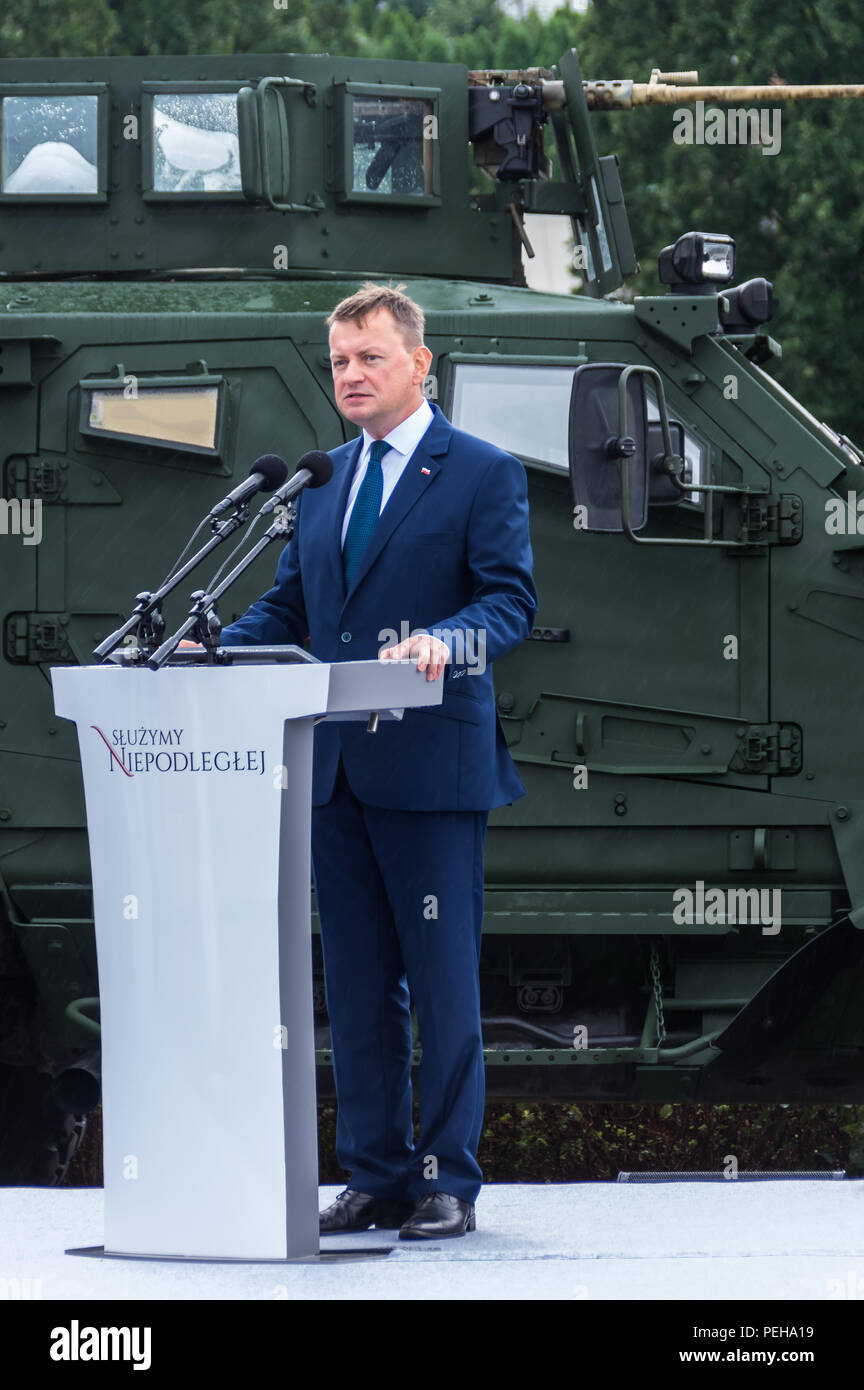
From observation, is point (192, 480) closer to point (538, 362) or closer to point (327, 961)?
point (538, 362)

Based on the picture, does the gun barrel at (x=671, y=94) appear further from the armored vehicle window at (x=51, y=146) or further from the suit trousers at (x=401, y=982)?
the suit trousers at (x=401, y=982)

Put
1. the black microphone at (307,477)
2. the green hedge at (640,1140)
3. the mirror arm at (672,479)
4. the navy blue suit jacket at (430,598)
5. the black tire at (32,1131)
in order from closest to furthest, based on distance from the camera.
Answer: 1. the black microphone at (307,477)
2. the navy blue suit jacket at (430,598)
3. the mirror arm at (672,479)
4. the black tire at (32,1131)
5. the green hedge at (640,1140)

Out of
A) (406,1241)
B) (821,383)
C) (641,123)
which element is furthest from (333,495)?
(641,123)

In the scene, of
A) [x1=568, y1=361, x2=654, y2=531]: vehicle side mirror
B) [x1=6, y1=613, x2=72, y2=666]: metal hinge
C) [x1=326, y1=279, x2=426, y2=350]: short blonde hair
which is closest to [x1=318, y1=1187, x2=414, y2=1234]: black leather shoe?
[x1=326, y1=279, x2=426, y2=350]: short blonde hair

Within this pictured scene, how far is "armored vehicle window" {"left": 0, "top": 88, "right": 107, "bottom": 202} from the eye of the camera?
22.1ft

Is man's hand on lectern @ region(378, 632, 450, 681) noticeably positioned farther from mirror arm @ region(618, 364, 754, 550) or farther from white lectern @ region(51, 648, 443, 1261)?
mirror arm @ region(618, 364, 754, 550)

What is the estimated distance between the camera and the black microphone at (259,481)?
3.64m

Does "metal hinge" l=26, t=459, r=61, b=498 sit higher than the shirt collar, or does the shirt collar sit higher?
"metal hinge" l=26, t=459, r=61, b=498

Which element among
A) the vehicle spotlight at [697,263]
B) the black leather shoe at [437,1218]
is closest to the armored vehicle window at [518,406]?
the vehicle spotlight at [697,263]

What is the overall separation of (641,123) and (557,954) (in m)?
12.6

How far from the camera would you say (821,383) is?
52.3ft

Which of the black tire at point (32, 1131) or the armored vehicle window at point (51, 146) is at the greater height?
the armored vehicle window at point (51, 146)

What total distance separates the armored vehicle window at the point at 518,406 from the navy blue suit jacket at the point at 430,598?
2009 mm

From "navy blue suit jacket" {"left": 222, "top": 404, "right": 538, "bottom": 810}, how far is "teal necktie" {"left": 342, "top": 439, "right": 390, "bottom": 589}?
3 cm
